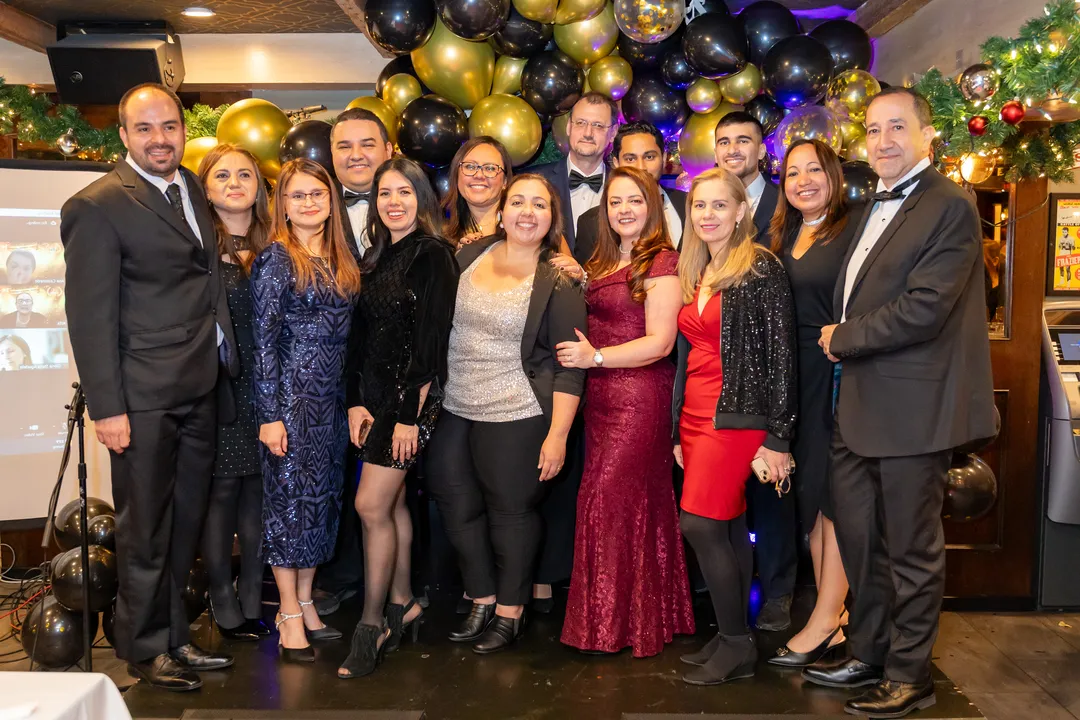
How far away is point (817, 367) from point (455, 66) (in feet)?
7.47

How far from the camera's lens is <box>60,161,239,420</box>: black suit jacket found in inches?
108

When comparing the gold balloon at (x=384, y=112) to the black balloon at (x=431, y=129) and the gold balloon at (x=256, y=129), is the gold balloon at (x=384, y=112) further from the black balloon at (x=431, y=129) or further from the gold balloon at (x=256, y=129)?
the gold balloon at (x=256, y=129)

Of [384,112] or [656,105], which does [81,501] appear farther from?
[656,105]

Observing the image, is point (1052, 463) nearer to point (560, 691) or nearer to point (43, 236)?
point (560, 691)

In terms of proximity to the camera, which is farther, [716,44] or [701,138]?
[701,138]

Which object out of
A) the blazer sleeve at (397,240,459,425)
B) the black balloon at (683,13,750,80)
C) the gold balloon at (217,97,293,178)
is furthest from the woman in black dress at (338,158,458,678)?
the black balloon at (683,13,750,80)

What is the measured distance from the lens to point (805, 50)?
396cm

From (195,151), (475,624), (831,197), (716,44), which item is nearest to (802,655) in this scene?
(475,624)

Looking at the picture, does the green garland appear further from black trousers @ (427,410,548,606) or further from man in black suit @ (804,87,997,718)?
black trousers @ (427,410,548,606)

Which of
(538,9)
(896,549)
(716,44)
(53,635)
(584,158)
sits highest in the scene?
(538,9)

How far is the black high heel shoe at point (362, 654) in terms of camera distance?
9.67 ft

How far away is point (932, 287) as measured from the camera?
8.41 ft

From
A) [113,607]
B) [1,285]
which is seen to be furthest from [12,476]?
[113,607]

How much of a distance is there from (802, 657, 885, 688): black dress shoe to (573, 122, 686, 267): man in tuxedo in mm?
1660
